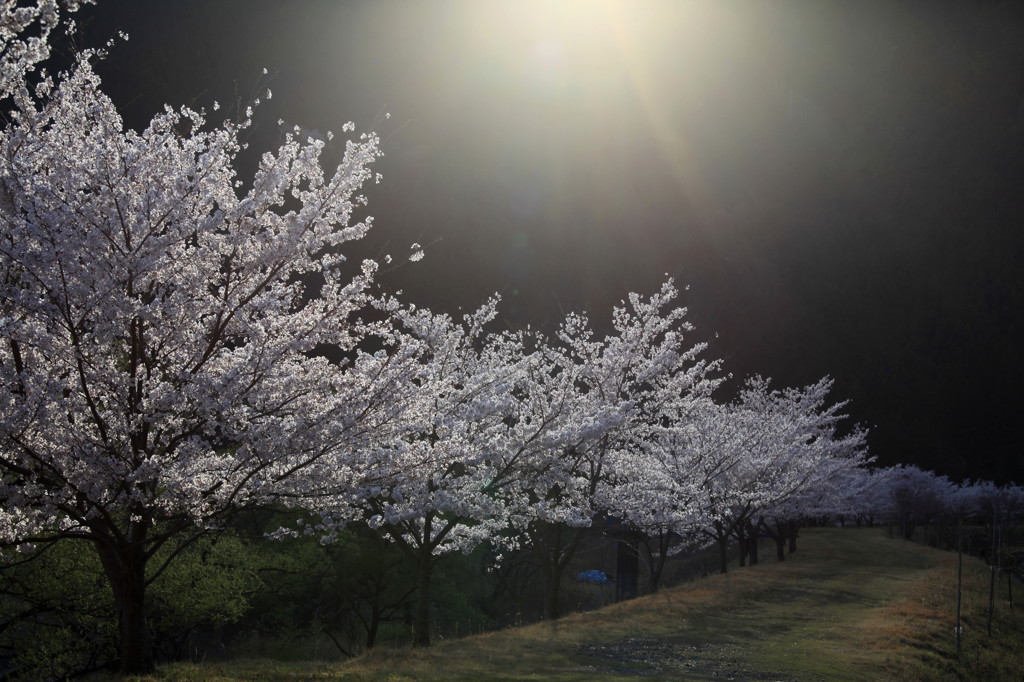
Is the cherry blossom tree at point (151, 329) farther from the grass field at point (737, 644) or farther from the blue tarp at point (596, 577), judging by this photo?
the blue tarp at point (596, 577)

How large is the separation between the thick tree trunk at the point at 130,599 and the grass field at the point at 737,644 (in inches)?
17.0

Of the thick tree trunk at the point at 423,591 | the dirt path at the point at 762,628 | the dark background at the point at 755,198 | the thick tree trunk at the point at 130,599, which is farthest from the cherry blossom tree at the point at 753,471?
the dark background at the point at 755,198

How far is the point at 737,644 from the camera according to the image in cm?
1566

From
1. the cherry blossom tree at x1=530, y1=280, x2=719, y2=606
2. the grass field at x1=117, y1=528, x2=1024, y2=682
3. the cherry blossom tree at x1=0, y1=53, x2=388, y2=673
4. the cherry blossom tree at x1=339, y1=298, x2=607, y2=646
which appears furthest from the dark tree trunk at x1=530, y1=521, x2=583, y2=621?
the cherry blossom tree at x1=0, y1=53, x2=388, y2=673

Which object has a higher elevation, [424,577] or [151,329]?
[151,329]

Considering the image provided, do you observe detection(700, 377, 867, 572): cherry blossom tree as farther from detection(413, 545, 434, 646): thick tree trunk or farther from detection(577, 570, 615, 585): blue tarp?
detection(577, 570, 615, 585): blue tarp

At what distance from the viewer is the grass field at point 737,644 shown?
11.7 metres

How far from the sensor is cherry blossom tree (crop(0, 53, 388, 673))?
6863 millimetres

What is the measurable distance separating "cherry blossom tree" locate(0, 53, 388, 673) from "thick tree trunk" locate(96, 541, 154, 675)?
0.08ft

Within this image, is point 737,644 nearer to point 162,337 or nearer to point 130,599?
point 130,599

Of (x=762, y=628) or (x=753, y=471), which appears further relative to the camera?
(x=753, y=471)

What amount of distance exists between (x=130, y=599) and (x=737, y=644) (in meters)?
12.2

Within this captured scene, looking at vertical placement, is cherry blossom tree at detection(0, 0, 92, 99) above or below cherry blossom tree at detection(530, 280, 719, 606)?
above

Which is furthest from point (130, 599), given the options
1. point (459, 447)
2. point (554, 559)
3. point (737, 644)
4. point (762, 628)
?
point (762, 628)
